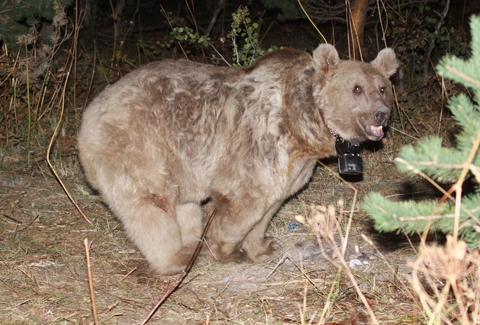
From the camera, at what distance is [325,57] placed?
529 cm

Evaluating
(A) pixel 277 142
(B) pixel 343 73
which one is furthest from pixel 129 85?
(B) pixel 343 73

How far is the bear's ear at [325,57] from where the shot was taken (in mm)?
5238

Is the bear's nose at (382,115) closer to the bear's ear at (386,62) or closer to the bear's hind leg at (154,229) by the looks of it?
the bear's ear at (386,62)

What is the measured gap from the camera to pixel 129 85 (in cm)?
546

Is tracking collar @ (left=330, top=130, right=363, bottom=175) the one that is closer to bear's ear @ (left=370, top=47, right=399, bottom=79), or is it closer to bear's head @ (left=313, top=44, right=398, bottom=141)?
bear's head @ (left=313, top=44, right=398, bottom=141)

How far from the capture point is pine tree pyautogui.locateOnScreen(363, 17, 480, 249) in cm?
299

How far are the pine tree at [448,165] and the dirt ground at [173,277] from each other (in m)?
0.51

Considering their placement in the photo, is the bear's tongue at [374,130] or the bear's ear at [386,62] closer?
the bear's tongue at [374,130]

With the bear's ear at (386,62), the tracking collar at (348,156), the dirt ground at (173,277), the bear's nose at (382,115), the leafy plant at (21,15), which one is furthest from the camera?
the leafy plant at (21,15)

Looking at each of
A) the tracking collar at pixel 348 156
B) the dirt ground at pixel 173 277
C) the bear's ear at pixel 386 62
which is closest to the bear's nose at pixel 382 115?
the tracking collar at pixel 348 156

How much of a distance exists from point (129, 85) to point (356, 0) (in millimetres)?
3834

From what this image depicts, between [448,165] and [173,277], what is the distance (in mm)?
3024

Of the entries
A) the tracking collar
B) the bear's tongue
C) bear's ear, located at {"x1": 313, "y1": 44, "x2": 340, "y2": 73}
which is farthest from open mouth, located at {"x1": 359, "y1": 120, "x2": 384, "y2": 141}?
bear's ear, located at {"x1": 313, "y1": 44, "x2": 340, "y2": 73}

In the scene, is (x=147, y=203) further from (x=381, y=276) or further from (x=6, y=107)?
(x=6, y=107)
